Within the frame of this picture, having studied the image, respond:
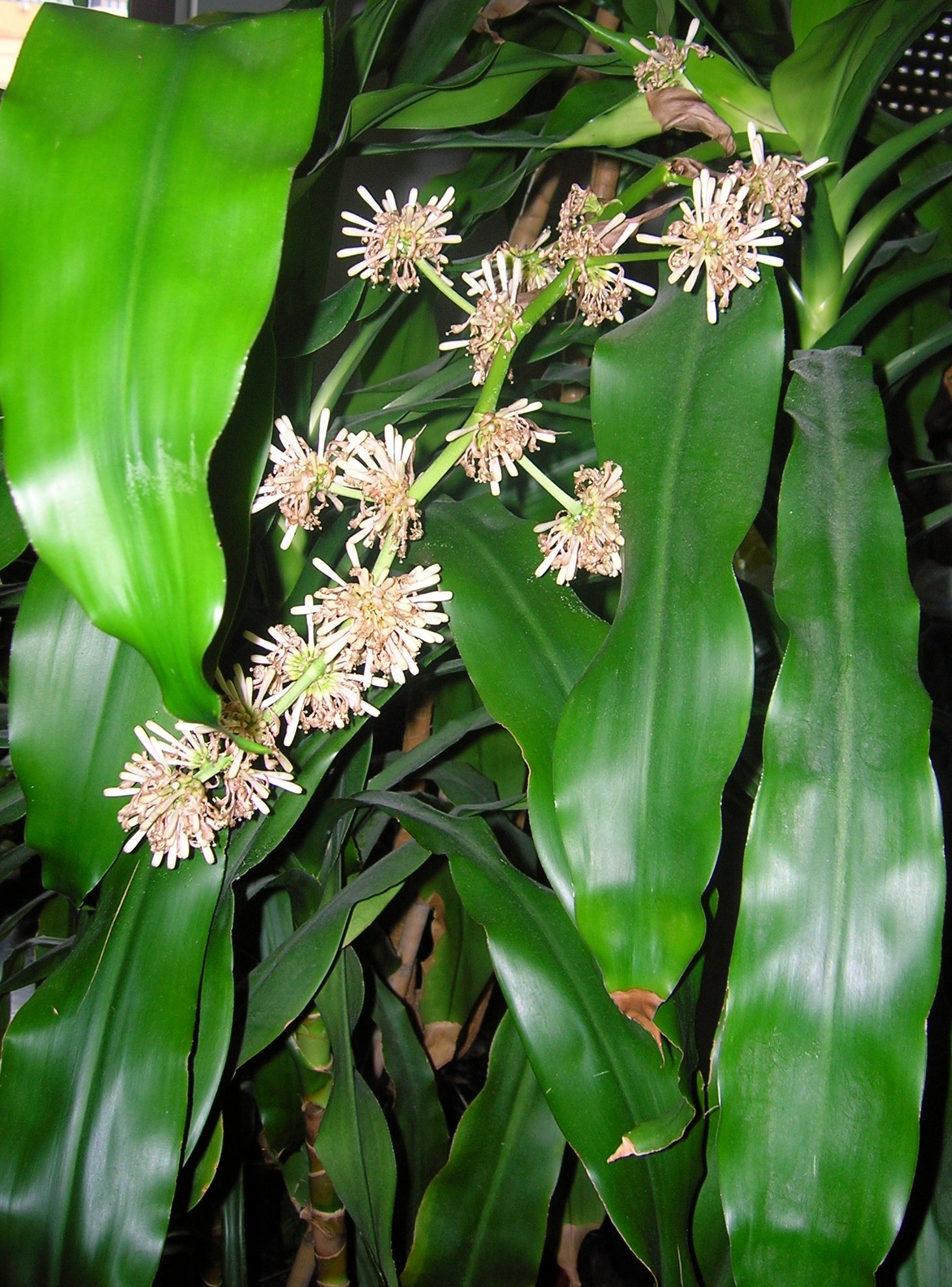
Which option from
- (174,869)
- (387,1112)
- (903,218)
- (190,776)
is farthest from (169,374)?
(903,218)

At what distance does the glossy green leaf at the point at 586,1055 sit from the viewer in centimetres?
44

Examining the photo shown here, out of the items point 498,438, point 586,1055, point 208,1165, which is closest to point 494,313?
point 498,438

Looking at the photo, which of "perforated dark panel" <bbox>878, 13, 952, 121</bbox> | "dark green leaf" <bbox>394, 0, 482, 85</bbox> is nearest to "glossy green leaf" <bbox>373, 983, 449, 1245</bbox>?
"dark green leaf" <bbox>394, 0, 482, 85</bbox>

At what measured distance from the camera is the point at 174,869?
1.51ft

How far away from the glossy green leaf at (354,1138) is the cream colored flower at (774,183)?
1.63ft

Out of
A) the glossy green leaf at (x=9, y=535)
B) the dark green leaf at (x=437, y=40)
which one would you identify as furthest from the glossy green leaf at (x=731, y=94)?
the glossy green leaf at (x=9, y=535)

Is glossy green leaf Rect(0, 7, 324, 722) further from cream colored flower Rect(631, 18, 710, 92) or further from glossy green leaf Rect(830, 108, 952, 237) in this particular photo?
glossy green leaf Rect(830, 108, 952, 237)

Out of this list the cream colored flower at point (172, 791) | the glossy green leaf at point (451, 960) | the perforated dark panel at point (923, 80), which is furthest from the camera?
the perforated dark panel at point (923, 80)

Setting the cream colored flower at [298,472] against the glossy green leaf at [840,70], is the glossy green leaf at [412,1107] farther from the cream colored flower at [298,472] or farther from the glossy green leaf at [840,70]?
the glossy green leaf at [840,70]

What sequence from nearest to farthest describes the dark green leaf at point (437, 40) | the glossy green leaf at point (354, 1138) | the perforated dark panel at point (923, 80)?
the glossy green leaf at point (354, 1138) → the dark green leaf at point (437, 40) → the perforated dark panel at point (923, 80)

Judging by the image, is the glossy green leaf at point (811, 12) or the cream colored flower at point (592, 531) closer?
the cream colored flower at point (592, 531)

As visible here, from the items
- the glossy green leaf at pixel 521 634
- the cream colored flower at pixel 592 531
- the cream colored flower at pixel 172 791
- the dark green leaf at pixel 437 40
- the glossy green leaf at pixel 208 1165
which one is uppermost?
the dark green leaf at pixel 437 40

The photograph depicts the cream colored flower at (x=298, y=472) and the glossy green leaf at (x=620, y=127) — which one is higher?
the glossy green leaf at (x=620, y=127)

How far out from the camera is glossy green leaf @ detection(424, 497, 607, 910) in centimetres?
40
